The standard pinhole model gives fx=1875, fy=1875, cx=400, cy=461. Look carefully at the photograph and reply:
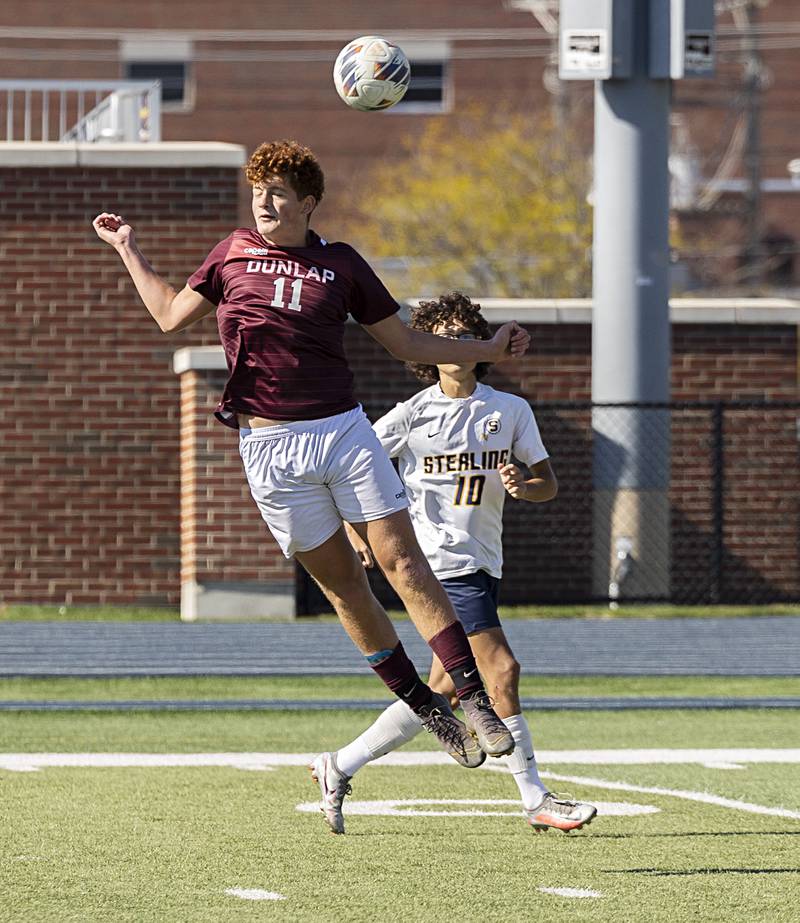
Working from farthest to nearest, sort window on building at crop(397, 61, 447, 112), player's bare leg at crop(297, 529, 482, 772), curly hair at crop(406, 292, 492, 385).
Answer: window on building at crop(397, 61, 447, 112)
curly hair at crop(406, 292, 492, 385)
player's bare leg at crop(297, 529, 482, 772)

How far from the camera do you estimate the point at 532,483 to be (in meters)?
6.94

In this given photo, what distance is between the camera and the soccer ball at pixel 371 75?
23.6 ft

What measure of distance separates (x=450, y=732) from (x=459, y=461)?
1.30m

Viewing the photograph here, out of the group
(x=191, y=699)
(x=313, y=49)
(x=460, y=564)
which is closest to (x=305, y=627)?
(x=191, y=699)

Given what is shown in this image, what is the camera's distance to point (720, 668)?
12.9 meters

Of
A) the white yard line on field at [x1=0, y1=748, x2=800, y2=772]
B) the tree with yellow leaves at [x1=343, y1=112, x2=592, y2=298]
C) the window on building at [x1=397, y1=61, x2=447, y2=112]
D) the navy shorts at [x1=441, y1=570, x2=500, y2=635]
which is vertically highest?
the window on building at [x1=397, y1=61, x2=447, y2=112]

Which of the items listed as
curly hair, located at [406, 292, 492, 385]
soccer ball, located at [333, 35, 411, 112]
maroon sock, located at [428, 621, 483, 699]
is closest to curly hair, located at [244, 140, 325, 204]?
curly hair, located at [406, 292, 492, 385]

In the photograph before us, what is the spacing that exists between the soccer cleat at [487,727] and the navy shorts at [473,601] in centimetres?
81

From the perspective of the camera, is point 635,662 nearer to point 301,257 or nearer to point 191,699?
point 191,699

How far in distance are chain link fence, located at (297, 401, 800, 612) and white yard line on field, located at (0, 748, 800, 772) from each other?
27.0 ft

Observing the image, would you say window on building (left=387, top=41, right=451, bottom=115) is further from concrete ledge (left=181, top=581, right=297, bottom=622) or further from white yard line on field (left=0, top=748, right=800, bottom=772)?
white yard line on field (left=0, top=748, right=800, bottom=772)

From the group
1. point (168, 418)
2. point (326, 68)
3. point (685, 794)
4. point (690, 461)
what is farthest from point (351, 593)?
point (326, 68)

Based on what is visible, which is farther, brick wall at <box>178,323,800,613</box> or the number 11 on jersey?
brick wall at <box>178,323,800,613</box>

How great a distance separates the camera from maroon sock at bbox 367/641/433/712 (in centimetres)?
605
